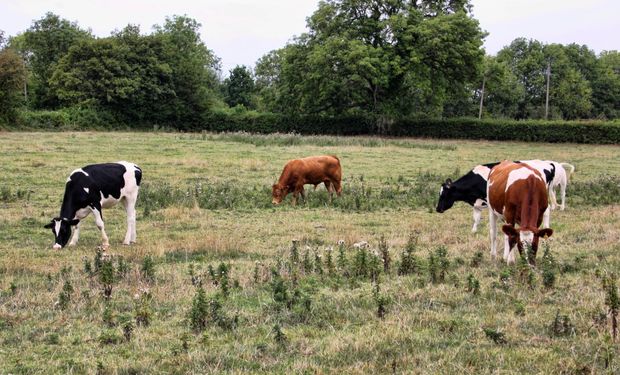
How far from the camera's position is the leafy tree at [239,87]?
9831cm

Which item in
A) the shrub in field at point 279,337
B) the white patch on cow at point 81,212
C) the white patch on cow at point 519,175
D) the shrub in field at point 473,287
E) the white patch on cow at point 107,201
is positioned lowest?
the shrub in field at point 279,337

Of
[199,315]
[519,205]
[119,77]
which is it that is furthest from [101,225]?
[119,77]

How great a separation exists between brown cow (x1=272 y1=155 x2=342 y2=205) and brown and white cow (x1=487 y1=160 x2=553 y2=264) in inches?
303

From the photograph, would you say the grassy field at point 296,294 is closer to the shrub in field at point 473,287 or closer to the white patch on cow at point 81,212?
the shrub in field at point 473,287

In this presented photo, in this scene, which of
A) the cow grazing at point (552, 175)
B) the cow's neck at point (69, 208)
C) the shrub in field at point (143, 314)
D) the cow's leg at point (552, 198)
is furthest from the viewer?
the cow's leg at point (552, 198)

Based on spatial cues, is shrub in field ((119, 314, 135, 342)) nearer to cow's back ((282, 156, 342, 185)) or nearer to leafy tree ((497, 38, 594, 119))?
cow's back ((282, 156, 342, 185))

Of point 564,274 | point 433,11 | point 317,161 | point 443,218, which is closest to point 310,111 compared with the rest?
point 433,11

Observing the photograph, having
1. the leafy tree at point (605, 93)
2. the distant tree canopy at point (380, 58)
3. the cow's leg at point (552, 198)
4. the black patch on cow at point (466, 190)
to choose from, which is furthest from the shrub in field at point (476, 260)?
the leafy tree at point (605, 93)

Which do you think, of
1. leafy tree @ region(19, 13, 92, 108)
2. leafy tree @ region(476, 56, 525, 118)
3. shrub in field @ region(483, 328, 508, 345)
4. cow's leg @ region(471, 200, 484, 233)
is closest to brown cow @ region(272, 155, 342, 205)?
cow's leg @ region(471, 200, 484, 233)

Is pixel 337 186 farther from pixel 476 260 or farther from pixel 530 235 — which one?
pixel 530 235

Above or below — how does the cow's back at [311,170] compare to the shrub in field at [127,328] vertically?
above

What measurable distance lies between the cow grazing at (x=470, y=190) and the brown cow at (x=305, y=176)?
376cm

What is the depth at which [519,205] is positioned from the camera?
9.71 meters

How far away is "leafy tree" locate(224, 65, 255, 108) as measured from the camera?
323 feet
